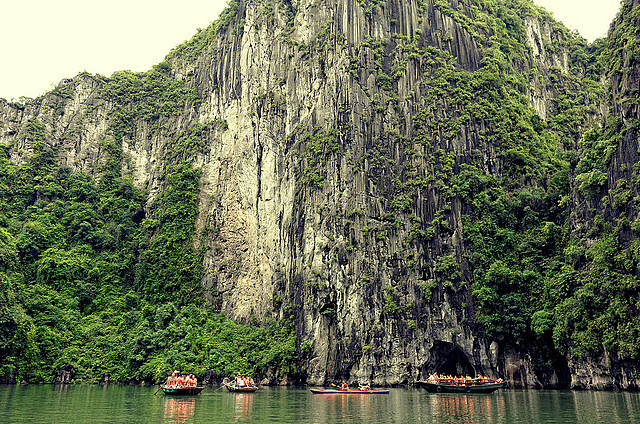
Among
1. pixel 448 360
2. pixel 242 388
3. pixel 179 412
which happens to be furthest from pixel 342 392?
pixel 448 360

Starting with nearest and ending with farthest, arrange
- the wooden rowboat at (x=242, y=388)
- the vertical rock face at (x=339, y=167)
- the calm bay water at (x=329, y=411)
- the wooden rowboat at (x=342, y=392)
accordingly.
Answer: the calm bay water at (x=329, y=411) → the wooden rowboat at (x=342, y=392) → the wooden rowboat at (x=242, y=388) → the vertical rock face at (x=339, y=167)

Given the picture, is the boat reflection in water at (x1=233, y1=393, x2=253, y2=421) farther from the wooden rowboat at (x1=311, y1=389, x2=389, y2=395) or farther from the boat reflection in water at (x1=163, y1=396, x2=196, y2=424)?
the wooden rowboat at (x1=311, y1=389, x2=389, y2=395)

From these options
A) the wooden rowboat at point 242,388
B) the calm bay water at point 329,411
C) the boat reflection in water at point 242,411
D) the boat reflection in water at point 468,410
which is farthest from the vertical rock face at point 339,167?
the boat reflection in water at point 242,411

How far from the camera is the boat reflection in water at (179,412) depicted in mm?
21905

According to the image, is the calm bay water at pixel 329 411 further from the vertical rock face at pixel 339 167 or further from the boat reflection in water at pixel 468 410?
the vertical rock face at pixel 339 167

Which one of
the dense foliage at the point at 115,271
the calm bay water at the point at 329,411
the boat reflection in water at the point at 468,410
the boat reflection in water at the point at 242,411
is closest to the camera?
the calm bay water at the point at 329,411

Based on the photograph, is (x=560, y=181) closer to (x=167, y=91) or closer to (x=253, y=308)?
(x=253, y=308)

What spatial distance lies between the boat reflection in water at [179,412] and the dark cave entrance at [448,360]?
85.1 feet

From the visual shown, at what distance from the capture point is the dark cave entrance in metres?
50.3

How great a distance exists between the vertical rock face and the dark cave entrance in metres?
0.14

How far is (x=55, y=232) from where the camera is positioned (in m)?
69.9

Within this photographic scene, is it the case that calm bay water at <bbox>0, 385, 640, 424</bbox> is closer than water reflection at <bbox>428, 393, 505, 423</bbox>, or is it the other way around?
calm bay water at <bbox>0, 385, 640, 424</bbox>

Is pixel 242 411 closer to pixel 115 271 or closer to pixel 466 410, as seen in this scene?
pixel 466 410

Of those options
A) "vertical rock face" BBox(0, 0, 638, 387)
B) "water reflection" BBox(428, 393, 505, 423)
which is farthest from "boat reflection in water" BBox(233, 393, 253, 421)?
"vertical rock face" BBox(0, 0, 638, 387)
